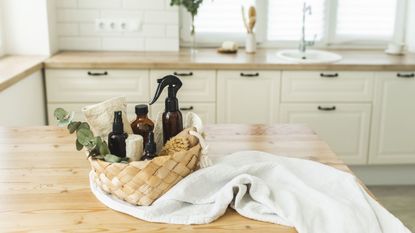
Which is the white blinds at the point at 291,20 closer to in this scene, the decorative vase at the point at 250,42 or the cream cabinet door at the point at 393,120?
the decorative vase at the point at 250,42

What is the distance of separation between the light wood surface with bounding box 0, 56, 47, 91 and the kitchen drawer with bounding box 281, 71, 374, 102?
156 centimetres

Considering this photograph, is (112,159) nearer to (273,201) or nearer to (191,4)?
(273,201)

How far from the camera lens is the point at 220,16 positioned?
3.85 meters

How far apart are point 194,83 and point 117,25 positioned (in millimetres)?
825

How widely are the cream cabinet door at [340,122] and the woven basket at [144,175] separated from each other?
7.37 ft

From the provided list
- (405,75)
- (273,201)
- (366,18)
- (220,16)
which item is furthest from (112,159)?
(366,18)

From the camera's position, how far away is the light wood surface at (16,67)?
2.67 metres

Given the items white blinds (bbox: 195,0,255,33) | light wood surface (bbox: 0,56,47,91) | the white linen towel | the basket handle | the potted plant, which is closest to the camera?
the white linen towel

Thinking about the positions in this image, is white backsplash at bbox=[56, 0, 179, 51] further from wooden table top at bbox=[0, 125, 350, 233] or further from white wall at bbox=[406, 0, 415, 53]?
wooden table top at bbox=[0, 125, 350, 233]

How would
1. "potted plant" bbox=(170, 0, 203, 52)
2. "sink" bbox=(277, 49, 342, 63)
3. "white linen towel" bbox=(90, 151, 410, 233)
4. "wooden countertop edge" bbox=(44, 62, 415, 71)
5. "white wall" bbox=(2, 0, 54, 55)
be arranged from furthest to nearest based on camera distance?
"sink" bbox=(277, 49, 342, 63)
"potted plant" bbox=(170, 0, 203, 52)
"white wall" bbox=(2, 0, 54, 55)
"wooden countertop edge" bbox=(44, 62, 415, 71)
"white linen towel" bbox=(90, 151, 410, 233)

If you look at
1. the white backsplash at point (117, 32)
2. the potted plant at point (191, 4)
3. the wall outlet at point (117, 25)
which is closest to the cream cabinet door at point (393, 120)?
the potted plant at point (191, 4)

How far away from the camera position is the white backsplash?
11.9 ft

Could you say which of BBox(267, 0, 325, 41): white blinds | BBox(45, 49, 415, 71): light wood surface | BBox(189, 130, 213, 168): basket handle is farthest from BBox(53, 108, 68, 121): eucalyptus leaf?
BBox(267, 0, 325, 41): white blinds

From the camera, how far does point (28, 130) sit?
1701mm
